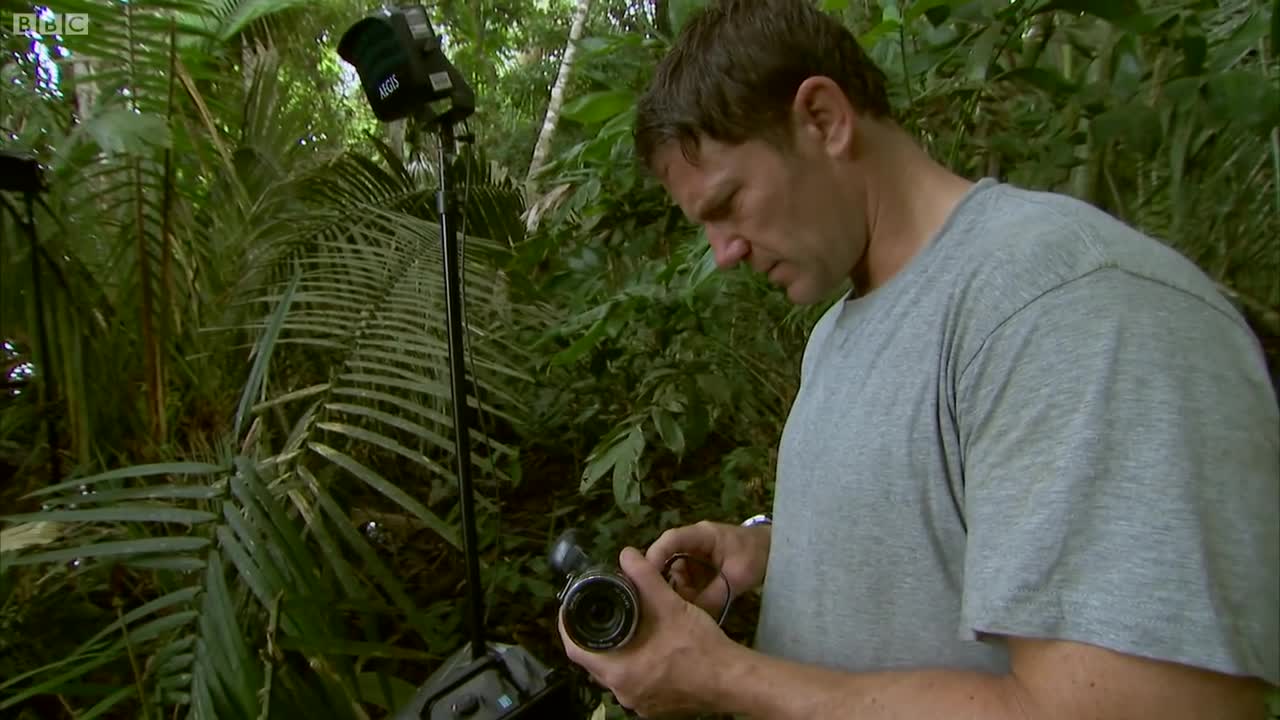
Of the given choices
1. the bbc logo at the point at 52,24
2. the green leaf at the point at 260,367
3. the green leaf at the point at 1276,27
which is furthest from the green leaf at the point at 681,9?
the bbc logo at the point at 52,24

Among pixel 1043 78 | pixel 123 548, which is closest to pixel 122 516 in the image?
pixel 123 548

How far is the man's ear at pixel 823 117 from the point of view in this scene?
0.78 metres

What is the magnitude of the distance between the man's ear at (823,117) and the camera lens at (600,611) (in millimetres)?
444

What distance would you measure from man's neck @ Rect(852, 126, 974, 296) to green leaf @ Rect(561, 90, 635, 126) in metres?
0.72

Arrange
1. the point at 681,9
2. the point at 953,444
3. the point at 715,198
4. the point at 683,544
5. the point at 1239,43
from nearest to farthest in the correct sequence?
the point at 953,444 < the point at 715,198 < the point at 683,544 < the point at 1239,43 < the point at 681,9

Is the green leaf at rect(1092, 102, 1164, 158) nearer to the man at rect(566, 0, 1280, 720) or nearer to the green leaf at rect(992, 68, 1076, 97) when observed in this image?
the green leaf at rect(992, 68, 1076, 97)

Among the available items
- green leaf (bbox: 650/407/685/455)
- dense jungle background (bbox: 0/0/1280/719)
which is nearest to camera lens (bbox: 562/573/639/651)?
dense jungle background (bbox: 0/0/1280/719)

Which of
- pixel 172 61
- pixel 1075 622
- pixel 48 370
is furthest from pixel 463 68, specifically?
pixel 1075 622

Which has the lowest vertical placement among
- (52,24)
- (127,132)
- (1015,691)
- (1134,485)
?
(1015,691)

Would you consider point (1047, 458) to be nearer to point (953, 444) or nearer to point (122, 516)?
point (953, 444)

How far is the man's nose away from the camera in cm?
88

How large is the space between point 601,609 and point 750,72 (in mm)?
520

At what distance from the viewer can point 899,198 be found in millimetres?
777

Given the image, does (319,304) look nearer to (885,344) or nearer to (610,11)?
(885,344)
